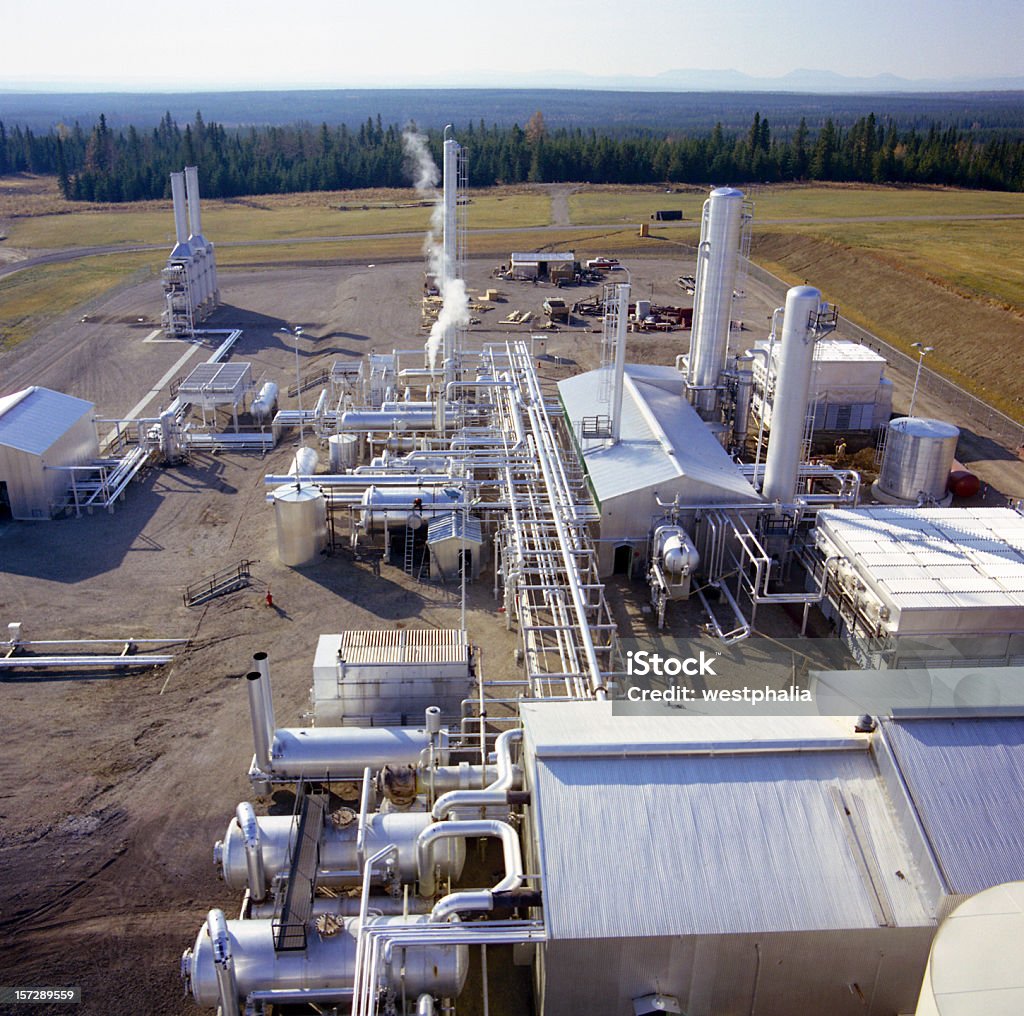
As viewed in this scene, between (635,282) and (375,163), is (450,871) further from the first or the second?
(375,163)

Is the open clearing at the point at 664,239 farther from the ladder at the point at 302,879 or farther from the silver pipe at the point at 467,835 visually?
the ladder at the point at 302,879

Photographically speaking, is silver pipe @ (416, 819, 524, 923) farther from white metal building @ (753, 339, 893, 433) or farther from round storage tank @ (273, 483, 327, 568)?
white metal building @ (753, 339, 893, 433)

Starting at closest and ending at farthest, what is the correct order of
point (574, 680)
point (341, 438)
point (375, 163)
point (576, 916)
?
point (576, 916), point (574, 680), point (341, 438), point (375, 163)

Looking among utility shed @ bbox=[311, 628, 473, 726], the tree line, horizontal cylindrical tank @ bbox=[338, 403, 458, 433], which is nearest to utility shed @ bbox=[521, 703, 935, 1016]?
utility shed @ bbox=[311, 628, 473, 726]

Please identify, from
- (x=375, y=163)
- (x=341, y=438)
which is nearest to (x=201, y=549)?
(x=341, y=438)

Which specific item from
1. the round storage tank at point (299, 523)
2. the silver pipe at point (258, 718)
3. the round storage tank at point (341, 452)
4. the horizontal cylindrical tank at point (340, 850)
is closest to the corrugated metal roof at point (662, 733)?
the horizontal cylindrical tank at point (340, 850)

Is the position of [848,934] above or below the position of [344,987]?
above

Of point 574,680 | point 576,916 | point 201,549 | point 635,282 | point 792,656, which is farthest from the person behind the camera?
point 635,282

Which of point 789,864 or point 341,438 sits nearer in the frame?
point 789,864
